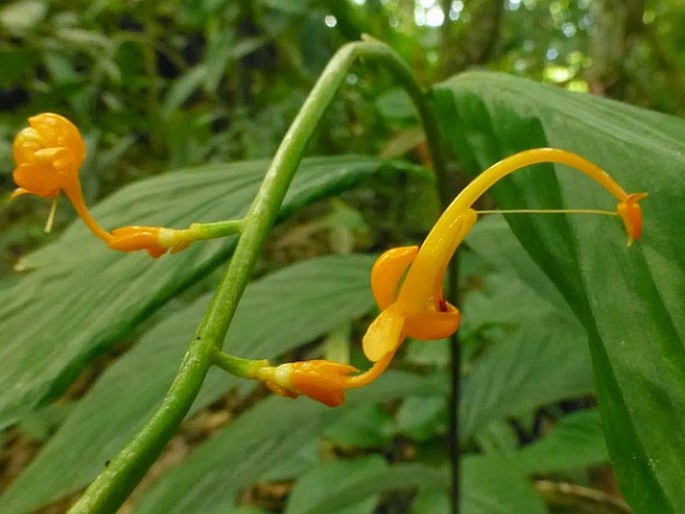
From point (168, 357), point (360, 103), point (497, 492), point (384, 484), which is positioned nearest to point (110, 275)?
point (168, 357)

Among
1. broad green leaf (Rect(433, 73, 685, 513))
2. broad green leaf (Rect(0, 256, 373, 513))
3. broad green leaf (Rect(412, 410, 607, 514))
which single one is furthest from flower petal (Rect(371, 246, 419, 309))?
broad green leaf (Rect(412, 410, 607, 514))

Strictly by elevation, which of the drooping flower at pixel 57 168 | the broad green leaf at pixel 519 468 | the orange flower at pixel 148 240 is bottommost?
the broad green leaf at pixel 519 468

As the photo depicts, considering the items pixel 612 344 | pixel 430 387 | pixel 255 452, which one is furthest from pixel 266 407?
pixel 612 344

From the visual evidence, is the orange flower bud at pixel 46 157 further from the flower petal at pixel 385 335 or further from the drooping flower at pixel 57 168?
the flower petal at pixel 385 335

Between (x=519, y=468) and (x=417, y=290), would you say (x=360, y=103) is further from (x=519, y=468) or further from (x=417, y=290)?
(x=417, y=290)

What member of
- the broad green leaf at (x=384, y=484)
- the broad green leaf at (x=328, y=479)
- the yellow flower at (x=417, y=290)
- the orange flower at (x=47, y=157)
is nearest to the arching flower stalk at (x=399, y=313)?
the yellow flower at (x=417, y=290)

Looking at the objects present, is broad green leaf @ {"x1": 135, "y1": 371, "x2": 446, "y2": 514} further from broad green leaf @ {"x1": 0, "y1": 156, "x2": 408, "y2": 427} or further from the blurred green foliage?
broad green leaf @ {"x1": 0, "y1": 156, "x2": 408, "y2": 427}
